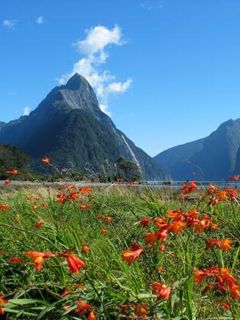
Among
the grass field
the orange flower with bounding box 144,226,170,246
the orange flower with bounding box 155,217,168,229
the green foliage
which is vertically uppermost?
the green foliage

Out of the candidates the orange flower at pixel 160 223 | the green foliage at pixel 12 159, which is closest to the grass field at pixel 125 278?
the orange flower at pixel 160 223

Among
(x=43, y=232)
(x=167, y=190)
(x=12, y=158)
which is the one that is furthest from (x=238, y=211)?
(x=12, y=158)

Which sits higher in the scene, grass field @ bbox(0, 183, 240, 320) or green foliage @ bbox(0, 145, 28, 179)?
green foliage @ bbox(0, 145, 28, 179)

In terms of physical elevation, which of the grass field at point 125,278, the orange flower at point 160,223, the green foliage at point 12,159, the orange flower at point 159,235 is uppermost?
the green foliage at point 12,159

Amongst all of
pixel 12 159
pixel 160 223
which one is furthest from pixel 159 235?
pixel 12 159

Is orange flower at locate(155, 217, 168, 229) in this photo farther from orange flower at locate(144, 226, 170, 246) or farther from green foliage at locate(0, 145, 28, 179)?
green foliage at locate(0, 145, 28, 179)

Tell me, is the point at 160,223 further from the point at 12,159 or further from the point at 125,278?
the point at 12,159

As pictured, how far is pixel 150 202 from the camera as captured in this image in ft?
23.3

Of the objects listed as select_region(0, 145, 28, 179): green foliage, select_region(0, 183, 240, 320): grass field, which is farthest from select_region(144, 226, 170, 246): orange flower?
select_region(0, 145, 28, 179): green foliage

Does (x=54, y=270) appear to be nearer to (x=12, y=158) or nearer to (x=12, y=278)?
(x=12, y=278)

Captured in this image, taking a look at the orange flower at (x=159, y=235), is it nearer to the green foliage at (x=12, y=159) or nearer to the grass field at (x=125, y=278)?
the grass field at (x=125, y=278)

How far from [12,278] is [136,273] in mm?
1220

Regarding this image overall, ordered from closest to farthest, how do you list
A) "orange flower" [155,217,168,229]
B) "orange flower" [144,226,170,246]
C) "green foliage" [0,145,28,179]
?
"orange flower" [144,226,170,246], "orange flower" [155,217,168,229], "green foliage" [0,145,28,179]

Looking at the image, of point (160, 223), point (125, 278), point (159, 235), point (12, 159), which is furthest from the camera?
point (12, 159)
